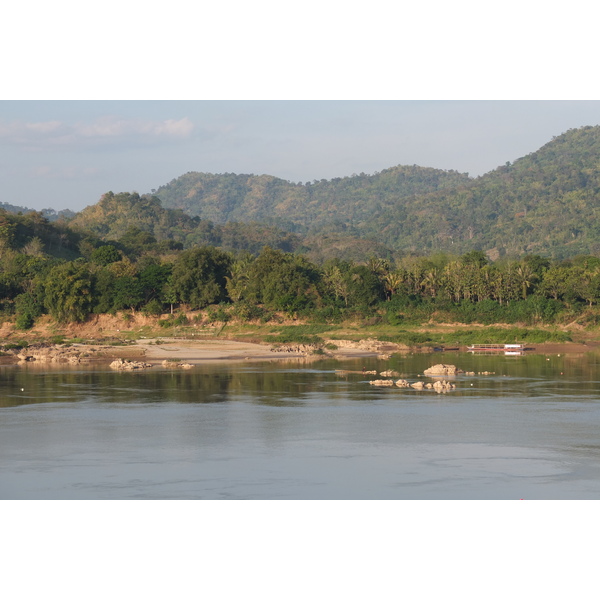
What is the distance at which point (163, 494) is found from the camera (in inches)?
627

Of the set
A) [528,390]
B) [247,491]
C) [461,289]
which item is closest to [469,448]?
[247,491]

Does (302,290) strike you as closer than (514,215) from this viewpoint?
Yes

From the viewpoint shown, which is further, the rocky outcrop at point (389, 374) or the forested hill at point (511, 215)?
the forested hill at point (511, 215)

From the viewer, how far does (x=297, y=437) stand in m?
21.5

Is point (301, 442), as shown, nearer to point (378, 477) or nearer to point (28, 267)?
point (378, 477)

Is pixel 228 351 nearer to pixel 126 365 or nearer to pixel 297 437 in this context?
pixel 126 365

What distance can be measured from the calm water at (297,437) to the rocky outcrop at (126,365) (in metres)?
2.85

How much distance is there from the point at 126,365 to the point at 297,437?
1786 cm

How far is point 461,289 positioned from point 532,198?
291 ft

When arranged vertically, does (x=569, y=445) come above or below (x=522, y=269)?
below

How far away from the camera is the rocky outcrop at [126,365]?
3728 centimetres

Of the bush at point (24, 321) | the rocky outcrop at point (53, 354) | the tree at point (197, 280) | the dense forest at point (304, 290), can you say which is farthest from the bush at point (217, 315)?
the bush at point (24, 321)

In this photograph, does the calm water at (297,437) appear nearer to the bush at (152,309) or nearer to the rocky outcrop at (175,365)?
the rocky outcrop at (175,365)

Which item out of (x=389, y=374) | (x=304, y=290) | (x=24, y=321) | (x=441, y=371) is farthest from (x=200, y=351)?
(x=441, y=371)
